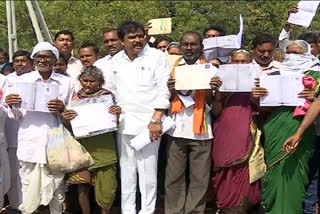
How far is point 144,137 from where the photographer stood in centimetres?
423

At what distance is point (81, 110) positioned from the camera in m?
4.30

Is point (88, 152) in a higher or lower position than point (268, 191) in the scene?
higher

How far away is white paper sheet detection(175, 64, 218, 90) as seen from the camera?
166 inches

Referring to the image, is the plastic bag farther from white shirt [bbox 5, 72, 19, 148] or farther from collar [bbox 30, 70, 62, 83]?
white shirt [bbox 5, 72, 19, 148]

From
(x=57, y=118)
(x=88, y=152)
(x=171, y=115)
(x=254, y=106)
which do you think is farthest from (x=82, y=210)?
(x=254, y=106)

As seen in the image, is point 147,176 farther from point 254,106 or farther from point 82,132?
point 254,106

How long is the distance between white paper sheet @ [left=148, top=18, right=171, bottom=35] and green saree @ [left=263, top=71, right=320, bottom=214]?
1.97m

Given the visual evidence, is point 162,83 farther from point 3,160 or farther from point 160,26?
point 3,160

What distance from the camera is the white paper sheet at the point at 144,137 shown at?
166 inches

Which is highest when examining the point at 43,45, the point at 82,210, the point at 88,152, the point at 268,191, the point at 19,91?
the point at 43,45

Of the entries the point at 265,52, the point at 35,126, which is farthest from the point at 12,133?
the point at 265,52

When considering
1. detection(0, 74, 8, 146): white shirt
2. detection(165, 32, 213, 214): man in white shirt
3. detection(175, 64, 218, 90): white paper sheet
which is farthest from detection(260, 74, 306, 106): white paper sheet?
detection(0, 74, 8, 146): white shirt

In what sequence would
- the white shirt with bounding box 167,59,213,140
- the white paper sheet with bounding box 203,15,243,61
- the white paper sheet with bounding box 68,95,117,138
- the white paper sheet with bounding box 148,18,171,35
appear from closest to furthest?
the white paper sheet with bounding box 68,95,117,138 < the white shirt with bounding box 167,59,213,140 < the white paper sheet with bounding box 203,15,243,61 < the white paper sheet with bounding box 148,18,171,35

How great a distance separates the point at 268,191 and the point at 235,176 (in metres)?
0.37
